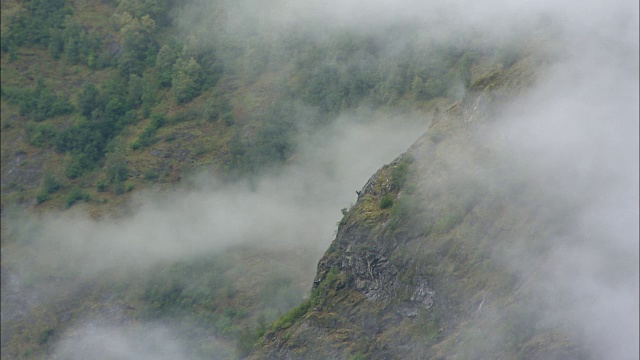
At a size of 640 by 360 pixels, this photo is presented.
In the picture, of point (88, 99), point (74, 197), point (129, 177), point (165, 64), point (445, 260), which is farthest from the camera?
point (165, 64)

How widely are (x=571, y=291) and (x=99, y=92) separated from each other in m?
56.6

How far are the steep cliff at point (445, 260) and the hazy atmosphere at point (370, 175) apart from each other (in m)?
0.44

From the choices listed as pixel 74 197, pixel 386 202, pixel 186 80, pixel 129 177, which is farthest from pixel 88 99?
pixel 386 202

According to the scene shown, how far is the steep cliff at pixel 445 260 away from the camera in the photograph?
85.2 meters

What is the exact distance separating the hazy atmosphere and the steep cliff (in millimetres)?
445

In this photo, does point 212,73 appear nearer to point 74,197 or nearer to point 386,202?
point 74,197

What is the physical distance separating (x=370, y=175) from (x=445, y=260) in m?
24.0

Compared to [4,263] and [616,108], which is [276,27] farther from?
[616,108]

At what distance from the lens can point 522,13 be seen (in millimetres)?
103188

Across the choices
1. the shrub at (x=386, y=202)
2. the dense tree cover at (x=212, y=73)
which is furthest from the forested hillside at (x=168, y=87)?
the shrub at (x=386, y=202)

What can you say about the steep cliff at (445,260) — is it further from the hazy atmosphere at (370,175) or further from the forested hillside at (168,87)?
the forested hillside at (168,87)

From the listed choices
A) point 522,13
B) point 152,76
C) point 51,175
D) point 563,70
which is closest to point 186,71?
point 152,76

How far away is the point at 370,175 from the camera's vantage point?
11344cm

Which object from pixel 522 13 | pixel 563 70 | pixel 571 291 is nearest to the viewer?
pixel 571 291
